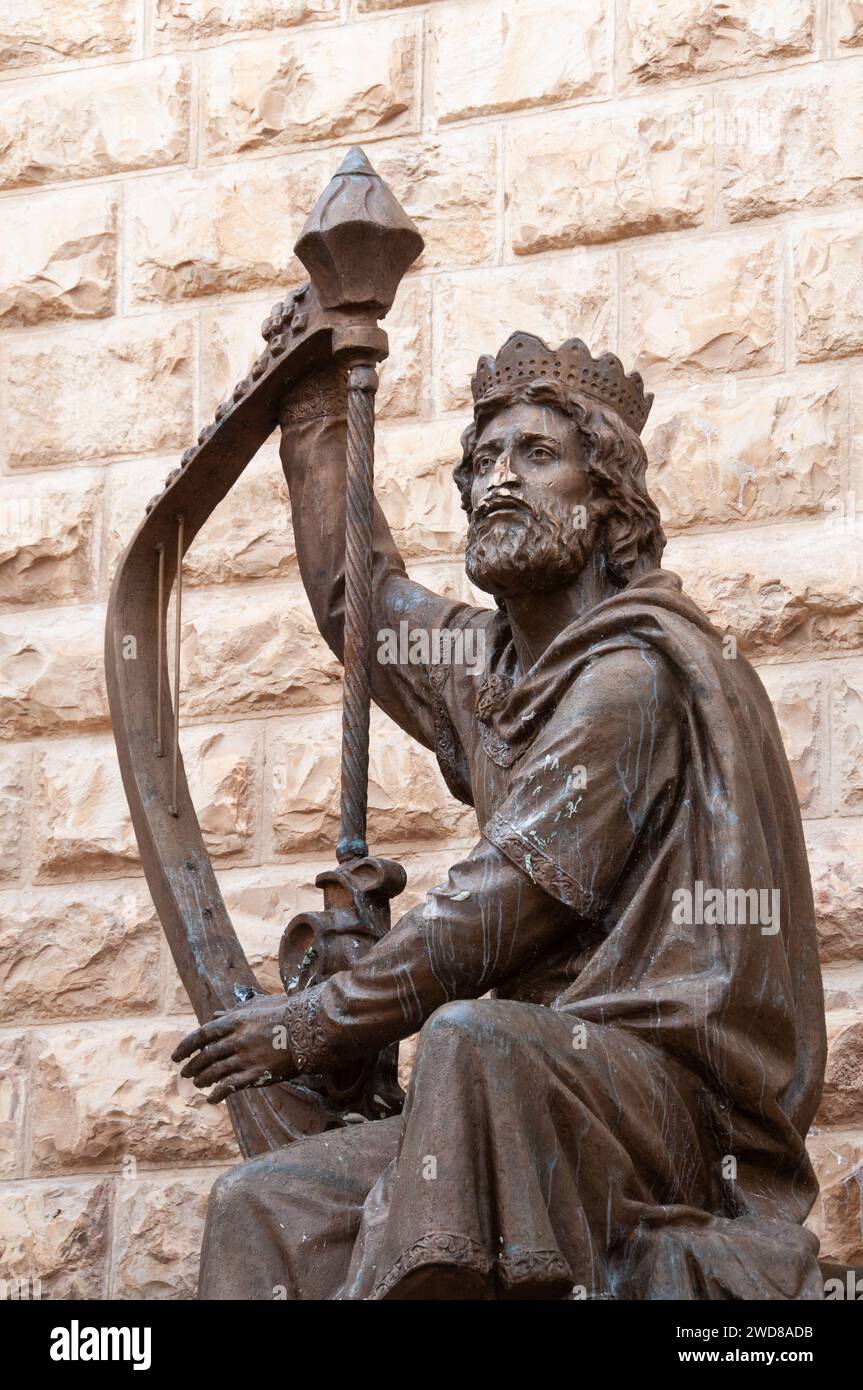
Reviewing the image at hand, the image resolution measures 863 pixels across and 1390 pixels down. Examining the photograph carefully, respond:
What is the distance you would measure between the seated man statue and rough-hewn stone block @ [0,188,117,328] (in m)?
2.28

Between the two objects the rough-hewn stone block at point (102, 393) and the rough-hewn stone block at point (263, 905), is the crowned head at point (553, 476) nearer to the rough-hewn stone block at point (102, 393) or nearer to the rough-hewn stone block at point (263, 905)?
the rough-hewn stone block at point (263, 905)

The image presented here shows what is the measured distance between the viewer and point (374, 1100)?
4.83 m

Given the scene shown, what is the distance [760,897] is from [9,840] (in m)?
2.58

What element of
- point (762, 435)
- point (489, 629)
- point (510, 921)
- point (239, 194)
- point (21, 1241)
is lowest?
point (21, 1241)

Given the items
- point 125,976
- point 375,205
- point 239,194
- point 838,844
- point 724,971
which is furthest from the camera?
point 239,194

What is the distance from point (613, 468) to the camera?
4.99 metres

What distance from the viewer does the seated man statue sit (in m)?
4.29

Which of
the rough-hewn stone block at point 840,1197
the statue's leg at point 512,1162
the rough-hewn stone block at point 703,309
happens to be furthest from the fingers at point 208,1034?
the rough-hewn stone block at point 703,309

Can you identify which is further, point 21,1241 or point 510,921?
point 21,1241

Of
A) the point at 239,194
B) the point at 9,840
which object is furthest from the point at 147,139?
the point at 9,840

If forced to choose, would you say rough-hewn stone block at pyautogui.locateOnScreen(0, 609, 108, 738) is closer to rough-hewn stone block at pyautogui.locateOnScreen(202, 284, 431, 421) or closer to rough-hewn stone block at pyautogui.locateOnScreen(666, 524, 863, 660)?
rough-hewn stone block at pyautogui.locateOnScreen(202, 284, 431, 421)

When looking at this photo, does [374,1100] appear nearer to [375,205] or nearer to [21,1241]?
[375,205]

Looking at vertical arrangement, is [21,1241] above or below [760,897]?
below

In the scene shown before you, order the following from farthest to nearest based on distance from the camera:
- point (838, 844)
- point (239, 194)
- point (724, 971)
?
1. point (239, 194)
2. point (838, 844)
3. point (724, 971)
